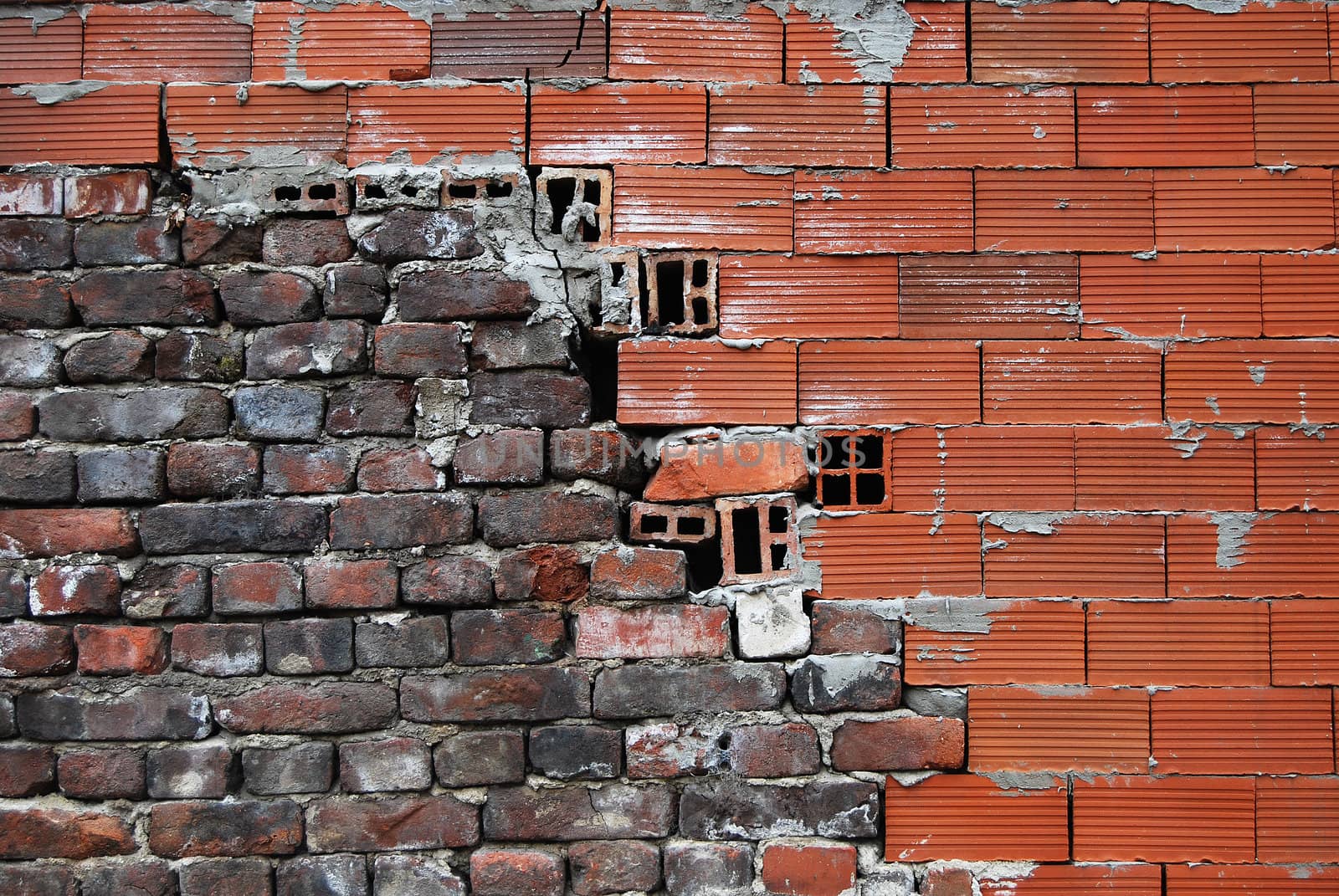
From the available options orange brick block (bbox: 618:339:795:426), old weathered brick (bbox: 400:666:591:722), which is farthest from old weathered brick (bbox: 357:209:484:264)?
old weathered brick (bbox: 400:666:591:722)

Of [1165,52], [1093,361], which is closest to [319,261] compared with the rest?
[1093,361]

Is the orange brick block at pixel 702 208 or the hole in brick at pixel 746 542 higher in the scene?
the orange brick block at pixel 702 208

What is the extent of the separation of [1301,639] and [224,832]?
2.25 metres

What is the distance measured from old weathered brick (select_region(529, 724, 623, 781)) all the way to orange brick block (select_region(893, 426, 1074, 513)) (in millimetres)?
776

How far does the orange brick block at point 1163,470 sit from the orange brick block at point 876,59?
86 cm

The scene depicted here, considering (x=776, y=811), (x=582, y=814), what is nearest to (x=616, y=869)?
(x=582, y=814)

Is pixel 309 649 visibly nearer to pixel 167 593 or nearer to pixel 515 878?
pixel 167 593

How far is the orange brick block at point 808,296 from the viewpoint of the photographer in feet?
6.44

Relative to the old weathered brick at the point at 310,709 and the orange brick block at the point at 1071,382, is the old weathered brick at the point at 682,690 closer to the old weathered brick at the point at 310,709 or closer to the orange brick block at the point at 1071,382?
the old weathered brick at the point at 310,709

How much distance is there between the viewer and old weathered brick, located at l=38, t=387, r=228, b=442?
1.94 meters

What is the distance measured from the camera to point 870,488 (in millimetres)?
1973

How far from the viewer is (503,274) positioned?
6.45 ft

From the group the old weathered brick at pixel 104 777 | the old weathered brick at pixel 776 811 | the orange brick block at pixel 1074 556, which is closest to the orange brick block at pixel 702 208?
the orange brick block at pixel 1074 556

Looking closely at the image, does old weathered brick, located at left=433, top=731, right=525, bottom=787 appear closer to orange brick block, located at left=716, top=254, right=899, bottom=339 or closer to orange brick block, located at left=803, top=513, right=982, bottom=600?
orange brick block, located at left=803, top=513, right=982, bottom=600
